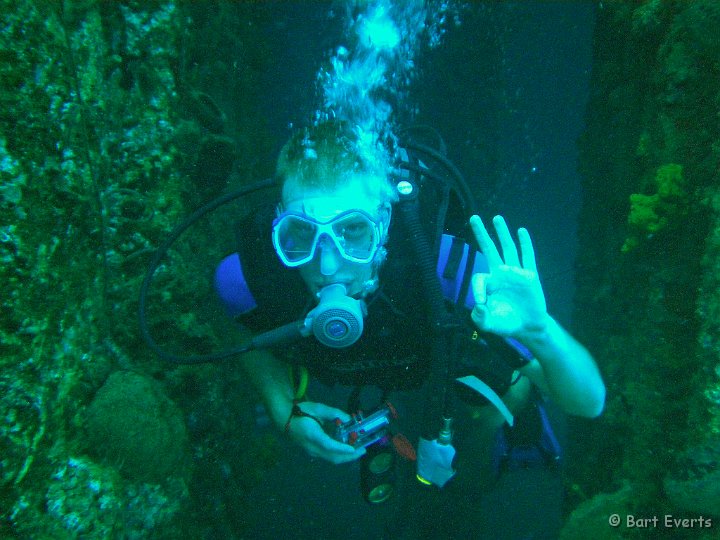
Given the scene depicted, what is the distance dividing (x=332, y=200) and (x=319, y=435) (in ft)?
4.98

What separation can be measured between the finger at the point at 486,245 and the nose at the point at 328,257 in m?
0.81

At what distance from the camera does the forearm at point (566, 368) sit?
209cm

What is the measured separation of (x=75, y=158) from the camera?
94.9 inches

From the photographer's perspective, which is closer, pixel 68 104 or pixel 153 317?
pixel 68 104

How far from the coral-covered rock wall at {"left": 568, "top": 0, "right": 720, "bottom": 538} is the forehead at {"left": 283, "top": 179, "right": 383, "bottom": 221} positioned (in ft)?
6.53

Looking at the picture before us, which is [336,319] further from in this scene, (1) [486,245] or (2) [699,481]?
(2) [699,481]

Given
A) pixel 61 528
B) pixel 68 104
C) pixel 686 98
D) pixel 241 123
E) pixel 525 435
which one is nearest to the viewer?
pixel 61 528

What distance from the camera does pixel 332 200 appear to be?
2477mm

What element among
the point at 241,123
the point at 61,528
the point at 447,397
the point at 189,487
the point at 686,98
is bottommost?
the point at 189,487

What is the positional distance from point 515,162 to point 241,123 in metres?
6.54

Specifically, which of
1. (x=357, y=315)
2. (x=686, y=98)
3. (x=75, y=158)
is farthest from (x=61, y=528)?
(x=686, y=98)

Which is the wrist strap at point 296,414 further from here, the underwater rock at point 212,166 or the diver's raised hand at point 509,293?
the underwater rock at point 212,166

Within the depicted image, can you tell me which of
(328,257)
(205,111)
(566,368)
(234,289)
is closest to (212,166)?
(205,111)

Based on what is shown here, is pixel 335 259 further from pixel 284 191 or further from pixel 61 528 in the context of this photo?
pixel 61 528
